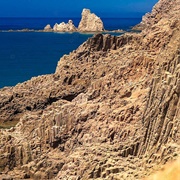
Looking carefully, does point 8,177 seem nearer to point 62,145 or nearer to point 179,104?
point 62,145

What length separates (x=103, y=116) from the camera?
30.7m

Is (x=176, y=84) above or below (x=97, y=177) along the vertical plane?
above

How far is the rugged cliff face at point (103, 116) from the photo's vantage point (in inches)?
846

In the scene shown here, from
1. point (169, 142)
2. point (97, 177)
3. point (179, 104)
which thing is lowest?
point (97, 177)

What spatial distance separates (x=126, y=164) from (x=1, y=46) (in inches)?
5678

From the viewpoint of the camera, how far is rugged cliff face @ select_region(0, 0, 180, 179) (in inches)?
846

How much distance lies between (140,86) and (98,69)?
1863 centimetres

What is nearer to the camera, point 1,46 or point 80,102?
point 80,102

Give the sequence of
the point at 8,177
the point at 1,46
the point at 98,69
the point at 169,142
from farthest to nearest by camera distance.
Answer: the point at 1,46, the point at 98,69, the point at 8,177, the point at 169,142

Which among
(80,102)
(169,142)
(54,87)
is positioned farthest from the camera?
(54,87)

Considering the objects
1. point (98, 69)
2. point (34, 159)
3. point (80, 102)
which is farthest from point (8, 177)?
point (98, 69)

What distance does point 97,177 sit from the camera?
21188 millimetres

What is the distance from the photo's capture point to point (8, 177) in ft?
99.2

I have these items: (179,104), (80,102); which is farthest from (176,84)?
(80,102)
